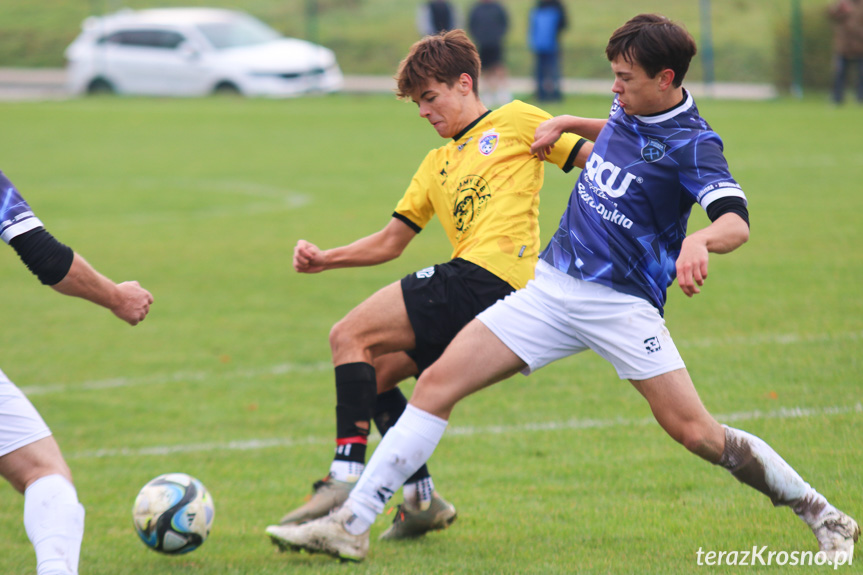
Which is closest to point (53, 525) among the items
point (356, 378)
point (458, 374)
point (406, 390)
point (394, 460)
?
point (394, 460)

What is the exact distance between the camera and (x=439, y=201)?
4.50m

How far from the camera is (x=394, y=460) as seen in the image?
3818 mm

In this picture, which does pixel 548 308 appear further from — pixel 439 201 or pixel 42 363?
pixel 42 363

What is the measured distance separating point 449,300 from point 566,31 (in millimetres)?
22202

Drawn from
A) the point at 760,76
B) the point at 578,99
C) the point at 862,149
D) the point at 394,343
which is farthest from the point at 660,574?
the point at 760,76

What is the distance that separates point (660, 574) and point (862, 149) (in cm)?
1407

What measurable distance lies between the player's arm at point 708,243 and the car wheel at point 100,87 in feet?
86.3

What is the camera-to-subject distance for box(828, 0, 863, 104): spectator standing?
21500 mm

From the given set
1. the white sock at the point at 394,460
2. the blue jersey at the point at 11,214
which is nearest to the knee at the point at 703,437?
the white sock at the point at 394,460

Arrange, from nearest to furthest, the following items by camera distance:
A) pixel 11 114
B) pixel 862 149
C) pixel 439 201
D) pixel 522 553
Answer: pixel 522 553 → pixel 439 201 → pixel 862 149 → pixel 11 114

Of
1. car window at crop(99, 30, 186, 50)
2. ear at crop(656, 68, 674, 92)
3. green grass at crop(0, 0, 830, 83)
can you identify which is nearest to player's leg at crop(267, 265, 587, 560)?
ear at crop(656, 68, 674, 92)

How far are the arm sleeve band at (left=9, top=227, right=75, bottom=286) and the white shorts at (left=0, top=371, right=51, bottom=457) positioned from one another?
0.38m

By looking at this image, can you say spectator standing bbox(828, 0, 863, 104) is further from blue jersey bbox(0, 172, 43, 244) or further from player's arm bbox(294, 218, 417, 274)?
blue jersey bbox(0, 172, 43, 244)

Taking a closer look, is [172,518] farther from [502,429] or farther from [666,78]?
[666,78]
